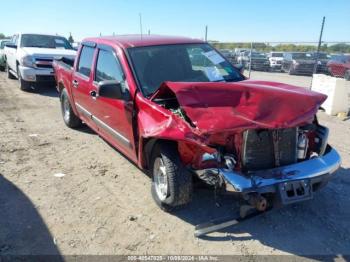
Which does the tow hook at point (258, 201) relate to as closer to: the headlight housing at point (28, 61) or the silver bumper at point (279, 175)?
the silver bumper at point (279, 175)

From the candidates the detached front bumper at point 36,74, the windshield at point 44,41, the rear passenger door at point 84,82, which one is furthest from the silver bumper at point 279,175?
the windshield at point 44,41

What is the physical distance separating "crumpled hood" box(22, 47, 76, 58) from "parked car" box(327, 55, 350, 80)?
504 inches

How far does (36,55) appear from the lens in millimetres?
10617

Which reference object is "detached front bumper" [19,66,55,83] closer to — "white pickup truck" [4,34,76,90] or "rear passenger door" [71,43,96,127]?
"white pickup truck" [4,34,76,90]

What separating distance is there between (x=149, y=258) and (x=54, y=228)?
1.09 metres

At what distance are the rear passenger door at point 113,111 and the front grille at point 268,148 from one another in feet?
4.82

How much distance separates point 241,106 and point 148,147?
3.95ft

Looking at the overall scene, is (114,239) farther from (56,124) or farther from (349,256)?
(56,124)

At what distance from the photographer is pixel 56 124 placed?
7.61 meters

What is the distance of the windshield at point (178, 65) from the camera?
171 inches

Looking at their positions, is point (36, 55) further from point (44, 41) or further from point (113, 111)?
point (113, 111)

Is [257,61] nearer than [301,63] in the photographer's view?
No

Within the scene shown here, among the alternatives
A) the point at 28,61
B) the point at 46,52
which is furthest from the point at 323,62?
the point at 28,61

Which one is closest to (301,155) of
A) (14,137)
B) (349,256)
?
(349,256)
